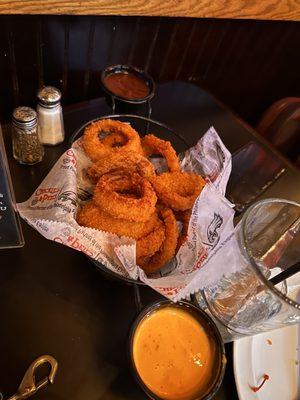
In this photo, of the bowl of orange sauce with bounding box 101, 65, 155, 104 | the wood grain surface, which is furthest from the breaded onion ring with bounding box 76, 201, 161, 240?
the wood grain surface

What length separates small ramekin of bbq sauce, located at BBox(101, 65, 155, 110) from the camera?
3.74ft

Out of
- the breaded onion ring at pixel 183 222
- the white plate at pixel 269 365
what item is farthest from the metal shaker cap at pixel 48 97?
the white plate at pixel 269 365

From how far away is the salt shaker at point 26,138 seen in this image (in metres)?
0.94

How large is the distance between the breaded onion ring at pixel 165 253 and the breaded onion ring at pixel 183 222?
35 millimetres

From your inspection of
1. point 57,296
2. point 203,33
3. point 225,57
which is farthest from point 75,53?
point 57,296

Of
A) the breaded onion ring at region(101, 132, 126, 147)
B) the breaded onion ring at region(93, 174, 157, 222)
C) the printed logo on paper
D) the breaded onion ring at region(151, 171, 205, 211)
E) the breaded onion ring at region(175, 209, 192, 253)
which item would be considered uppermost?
the printed logo on paper

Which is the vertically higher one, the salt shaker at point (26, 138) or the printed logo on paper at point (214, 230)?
the printed logo on paper at point (214, 230)

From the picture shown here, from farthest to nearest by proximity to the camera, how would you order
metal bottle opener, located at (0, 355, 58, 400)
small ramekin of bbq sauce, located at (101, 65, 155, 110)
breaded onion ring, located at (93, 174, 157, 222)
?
small ramekin of bbq sauce, located at (101, 65, 155, 110) → breaded onion ring, located at (93, 174, 157, 222) → metal bottle opener, located at (0, 355, 58, 400)

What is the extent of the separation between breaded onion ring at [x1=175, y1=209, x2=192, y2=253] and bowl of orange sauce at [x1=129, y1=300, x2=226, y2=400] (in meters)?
0.18

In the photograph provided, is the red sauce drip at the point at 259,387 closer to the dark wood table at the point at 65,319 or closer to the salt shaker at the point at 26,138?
the dark wood table at the point at 65,319

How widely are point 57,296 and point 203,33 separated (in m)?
1.57

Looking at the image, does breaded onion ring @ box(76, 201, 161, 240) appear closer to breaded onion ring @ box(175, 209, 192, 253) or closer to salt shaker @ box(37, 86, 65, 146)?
breaded onion ring @ box(175, 209, 192, 253)

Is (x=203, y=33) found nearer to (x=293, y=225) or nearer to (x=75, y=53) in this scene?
(x=75, y=53)

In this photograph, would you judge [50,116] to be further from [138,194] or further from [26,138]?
[138,194]
